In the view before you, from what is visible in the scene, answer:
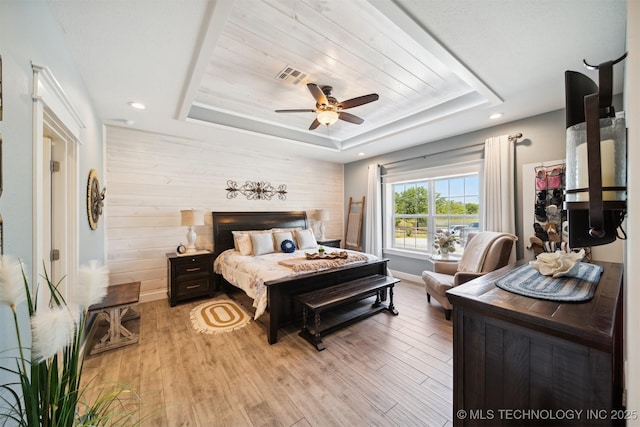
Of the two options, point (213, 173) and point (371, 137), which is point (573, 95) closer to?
point (371, 137)

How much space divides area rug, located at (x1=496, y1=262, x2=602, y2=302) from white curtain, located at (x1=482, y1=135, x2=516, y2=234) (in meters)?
1.73

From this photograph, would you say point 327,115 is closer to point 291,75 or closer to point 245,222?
point 291,75

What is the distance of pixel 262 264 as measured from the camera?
3.15 m

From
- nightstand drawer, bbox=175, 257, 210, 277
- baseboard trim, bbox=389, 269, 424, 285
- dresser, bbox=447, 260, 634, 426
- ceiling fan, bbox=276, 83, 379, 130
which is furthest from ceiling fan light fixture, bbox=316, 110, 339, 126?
baseboard trim, bbox=389, 269, 424, 285

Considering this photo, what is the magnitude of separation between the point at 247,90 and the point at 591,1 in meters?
2.79

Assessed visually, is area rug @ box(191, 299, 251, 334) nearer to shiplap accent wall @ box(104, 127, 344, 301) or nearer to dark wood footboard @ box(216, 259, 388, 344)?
dark wood footboard @ box(216, 259, 388, 344)

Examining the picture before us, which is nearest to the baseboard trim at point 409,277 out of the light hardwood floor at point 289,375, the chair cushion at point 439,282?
the chair cushion at point 439,282

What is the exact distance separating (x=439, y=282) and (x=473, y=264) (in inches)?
18.3

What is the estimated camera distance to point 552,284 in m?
1.36

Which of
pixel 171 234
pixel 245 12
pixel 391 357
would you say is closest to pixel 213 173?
pixel 171 234

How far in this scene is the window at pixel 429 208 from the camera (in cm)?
393

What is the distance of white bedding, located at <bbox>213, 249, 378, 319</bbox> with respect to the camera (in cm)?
265

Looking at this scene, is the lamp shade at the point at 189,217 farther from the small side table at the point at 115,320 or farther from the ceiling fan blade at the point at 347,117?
the ceiling fan blade at the point at 347,117

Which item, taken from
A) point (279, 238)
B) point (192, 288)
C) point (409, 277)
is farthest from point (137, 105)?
point (409, 277)
